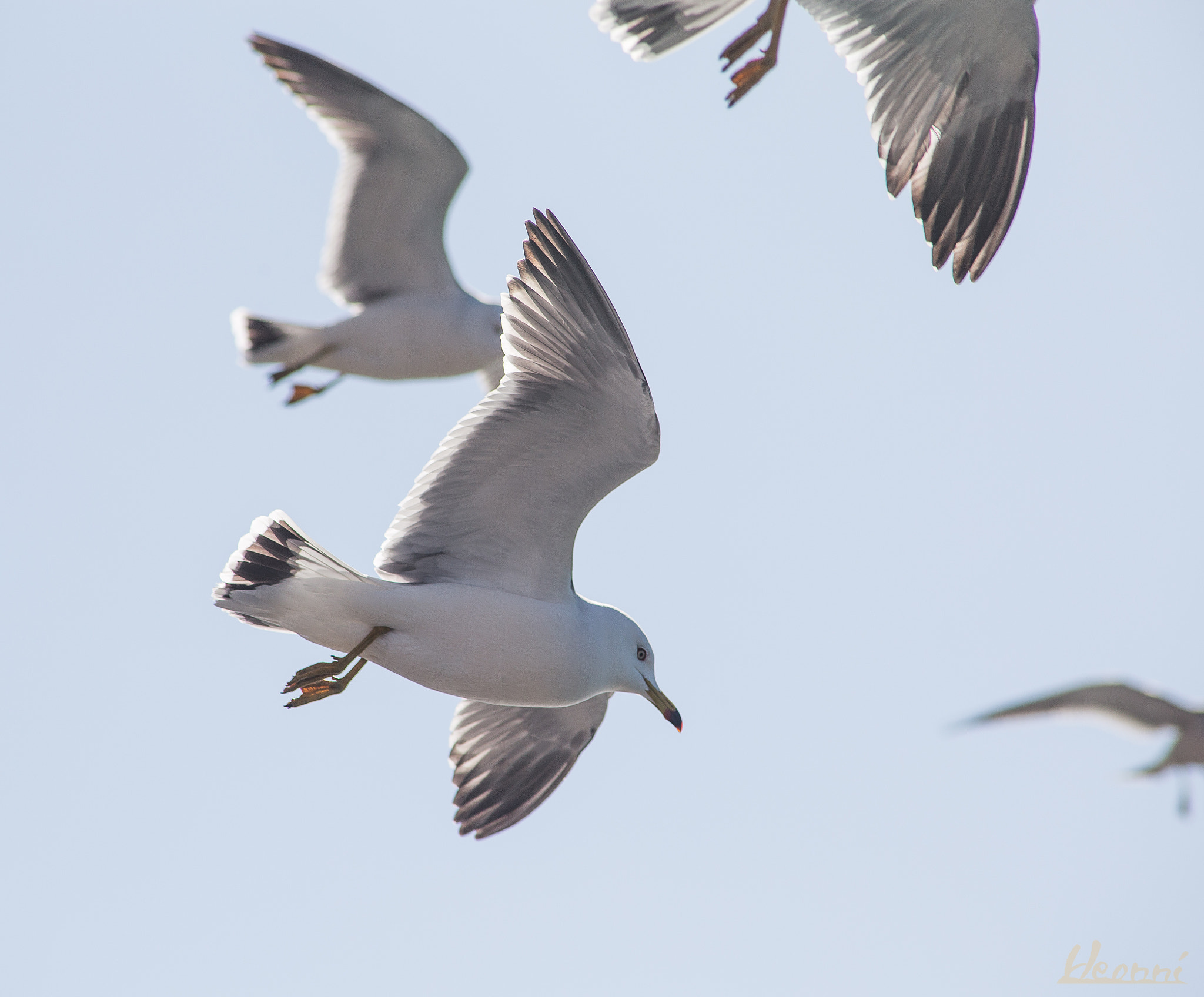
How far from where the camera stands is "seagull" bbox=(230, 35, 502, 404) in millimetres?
8789

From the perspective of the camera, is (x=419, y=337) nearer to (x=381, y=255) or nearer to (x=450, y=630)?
(x=381, y=255)

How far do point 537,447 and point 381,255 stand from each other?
14.5 feet

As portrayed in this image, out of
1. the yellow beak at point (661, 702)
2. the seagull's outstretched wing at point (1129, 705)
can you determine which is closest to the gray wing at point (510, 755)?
the yellow beak at point (661, 702)

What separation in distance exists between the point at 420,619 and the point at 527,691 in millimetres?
475

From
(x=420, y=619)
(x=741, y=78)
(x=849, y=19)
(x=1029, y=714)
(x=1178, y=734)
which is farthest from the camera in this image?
(x=741, y=78)

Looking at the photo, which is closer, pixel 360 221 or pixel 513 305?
pixel 513 305

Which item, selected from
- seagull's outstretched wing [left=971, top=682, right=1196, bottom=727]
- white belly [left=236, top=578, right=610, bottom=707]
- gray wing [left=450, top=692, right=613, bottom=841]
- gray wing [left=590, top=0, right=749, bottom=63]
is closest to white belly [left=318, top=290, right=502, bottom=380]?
gray wing [left=590, top=0, right=749, bottom=63]

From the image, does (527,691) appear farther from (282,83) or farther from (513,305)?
(282,83)

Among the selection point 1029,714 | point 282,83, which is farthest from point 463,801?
point 282,83

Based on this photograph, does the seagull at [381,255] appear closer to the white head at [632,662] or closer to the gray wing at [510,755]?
the gray wing at [510,755]

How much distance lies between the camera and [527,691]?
5.41 meters

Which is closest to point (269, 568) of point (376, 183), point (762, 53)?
point (762, 53)

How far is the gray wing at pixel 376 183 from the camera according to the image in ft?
28.8

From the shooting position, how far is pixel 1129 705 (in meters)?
4.91
